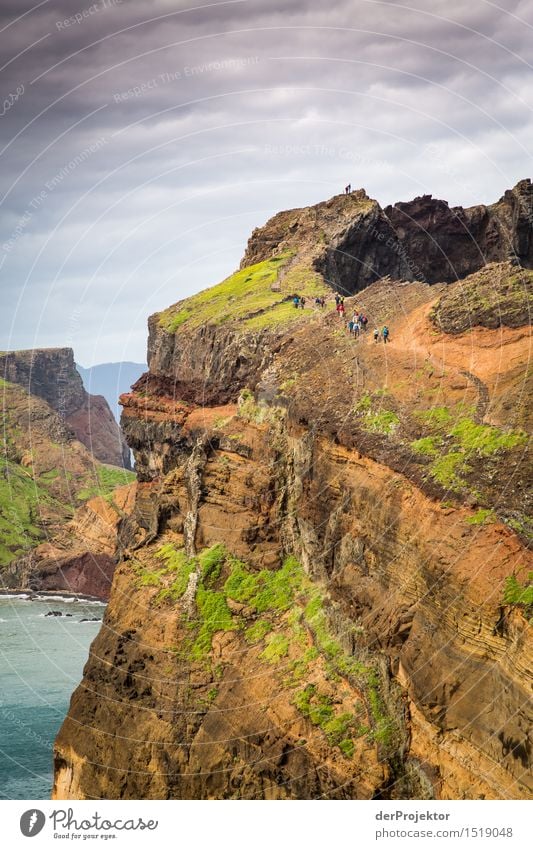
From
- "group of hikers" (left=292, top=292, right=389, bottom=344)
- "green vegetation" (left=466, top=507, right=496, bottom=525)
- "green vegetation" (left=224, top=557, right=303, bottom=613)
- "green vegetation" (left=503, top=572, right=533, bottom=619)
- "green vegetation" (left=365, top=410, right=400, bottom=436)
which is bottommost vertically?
"green vegetation" (left=224, top=557, right=303, bottom=613)

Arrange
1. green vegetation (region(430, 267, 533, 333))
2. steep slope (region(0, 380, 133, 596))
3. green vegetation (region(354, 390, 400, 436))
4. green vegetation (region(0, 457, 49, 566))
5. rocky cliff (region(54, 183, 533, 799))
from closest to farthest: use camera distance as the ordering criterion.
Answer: rocky cliff (region(54, 183, 533, 799)), green vegetation (region(354, 390, 400, 436)), green vegetation (region(430, 267, 533, 333)), steep slope (region(0, 380, 133, 596)), green vegetation (region(0, 457, 49, 566))

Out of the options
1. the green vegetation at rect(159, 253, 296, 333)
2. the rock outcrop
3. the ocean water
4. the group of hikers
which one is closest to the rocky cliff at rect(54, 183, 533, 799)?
the group of hikers

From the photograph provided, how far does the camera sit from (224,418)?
156 feet

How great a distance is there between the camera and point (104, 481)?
16238 cm

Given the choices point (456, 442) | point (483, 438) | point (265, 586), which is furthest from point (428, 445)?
point (265, 586)

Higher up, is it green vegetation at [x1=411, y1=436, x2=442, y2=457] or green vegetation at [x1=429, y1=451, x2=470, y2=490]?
green vegetation at [x1=411, y1=436, x2=442, y2=457]

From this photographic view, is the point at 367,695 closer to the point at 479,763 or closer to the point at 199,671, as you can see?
the point at 479,763

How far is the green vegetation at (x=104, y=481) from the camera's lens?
15388 cm

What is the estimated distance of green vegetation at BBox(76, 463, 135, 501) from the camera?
154 m

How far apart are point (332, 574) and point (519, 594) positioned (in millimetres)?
12588

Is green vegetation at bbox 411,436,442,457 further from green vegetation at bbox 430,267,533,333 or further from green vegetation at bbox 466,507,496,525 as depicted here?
green vegetation at bbox 430,267,533,333

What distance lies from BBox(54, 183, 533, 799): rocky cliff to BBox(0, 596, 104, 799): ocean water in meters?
16.9

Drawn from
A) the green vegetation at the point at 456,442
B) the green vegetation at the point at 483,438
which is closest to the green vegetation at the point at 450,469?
the green vegetation at the point at 456,442

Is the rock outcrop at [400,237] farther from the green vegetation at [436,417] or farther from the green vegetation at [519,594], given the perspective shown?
the green vegetation at [519,594]
